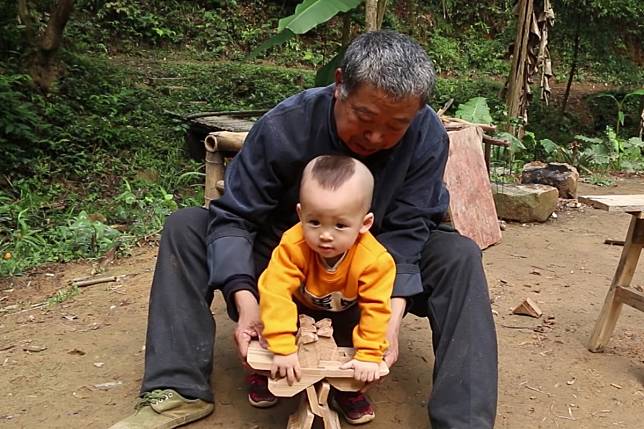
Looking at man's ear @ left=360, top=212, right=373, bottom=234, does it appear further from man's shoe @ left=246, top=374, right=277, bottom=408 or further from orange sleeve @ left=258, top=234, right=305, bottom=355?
man's shoe @ left=246, top=374, right=277, bottom=408

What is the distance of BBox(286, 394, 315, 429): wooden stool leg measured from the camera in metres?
2.17

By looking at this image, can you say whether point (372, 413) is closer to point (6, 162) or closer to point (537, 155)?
point (6, 162)

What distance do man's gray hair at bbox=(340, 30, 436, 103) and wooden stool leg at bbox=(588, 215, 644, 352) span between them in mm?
1522

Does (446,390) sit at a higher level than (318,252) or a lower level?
lower

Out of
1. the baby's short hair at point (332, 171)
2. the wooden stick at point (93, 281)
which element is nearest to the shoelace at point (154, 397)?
the baby's short hair at point (332, 171)

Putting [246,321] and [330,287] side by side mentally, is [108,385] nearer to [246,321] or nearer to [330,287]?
[246,321]

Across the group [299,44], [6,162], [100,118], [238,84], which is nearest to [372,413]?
[6,162]

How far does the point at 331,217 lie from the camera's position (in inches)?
81.5

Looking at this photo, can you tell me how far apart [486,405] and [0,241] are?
421 centimetres

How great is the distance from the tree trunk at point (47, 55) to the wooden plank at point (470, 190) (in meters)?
4.85

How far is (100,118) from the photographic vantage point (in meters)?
8.09

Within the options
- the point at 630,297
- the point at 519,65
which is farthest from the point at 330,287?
the point at 519,65

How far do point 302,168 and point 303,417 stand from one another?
0.84m

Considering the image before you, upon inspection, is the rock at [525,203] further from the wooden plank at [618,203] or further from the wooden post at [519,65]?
the wooden plank at [618,203]
